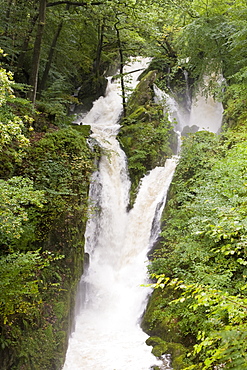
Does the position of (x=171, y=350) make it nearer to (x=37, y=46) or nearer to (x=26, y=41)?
(x=37, y=46)

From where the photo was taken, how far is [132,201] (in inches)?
480

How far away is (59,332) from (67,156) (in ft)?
14.1

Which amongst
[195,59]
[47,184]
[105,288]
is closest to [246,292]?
[47,184]

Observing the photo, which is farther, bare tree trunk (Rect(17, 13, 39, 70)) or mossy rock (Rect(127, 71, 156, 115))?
mossy rock (Rect(127, 71, 156, 115))

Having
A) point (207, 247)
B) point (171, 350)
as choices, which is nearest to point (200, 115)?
point (207, 247)

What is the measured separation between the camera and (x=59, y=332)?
585 cm

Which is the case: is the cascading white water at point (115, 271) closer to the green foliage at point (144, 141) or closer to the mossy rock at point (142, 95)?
the green foliage at point (144, 141)

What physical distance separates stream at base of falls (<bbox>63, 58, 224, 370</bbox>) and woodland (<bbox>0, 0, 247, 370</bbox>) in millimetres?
545

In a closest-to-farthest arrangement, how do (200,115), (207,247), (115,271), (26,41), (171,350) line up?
(207,247), (171,350), (115,271), (26,41), (200,115)

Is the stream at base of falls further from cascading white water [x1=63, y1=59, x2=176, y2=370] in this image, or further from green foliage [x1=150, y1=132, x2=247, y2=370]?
green foliage [x1=150, y1=132, x2=247, y2=370]

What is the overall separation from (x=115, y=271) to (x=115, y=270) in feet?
0.15

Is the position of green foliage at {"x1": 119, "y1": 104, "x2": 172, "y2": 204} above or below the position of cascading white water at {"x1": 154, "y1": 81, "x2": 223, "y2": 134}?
below

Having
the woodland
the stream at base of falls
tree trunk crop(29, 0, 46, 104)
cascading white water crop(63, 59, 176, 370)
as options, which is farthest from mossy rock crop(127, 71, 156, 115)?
tree trunk crop(29, 0, 46, 104)

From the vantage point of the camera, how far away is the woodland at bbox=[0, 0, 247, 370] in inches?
151
